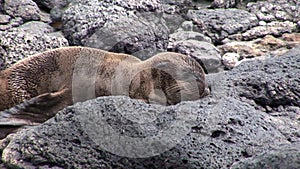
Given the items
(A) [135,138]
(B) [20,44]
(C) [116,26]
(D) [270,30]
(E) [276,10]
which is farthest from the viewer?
(E) [276,10]

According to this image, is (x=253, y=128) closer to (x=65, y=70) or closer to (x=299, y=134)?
(x=299, y=134)

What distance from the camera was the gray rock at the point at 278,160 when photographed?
2.45m

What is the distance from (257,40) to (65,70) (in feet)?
15.8

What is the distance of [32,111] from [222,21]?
5.37m

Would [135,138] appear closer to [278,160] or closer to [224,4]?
[278,160]

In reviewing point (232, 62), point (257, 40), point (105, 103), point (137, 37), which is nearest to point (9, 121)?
point (105, 103)

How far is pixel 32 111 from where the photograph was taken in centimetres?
389

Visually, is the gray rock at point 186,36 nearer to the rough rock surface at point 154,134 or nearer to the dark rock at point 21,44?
the dark rock at point 21,44

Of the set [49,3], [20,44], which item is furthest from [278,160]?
[49,3]

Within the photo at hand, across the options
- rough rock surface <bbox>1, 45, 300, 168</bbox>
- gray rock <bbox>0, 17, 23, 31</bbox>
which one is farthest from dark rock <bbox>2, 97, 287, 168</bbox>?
gray rock <bbox>0, 17, 23, 31</bbox>

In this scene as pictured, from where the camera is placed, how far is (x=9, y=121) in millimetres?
Result: 3740

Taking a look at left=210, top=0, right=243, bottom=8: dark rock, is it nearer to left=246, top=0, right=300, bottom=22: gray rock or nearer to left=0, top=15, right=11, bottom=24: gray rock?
left=246, top=0, right=300, bottom=22: gray rock

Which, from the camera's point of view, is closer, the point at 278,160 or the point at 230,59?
the point at 278,160

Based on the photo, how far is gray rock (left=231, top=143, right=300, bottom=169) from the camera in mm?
2453
